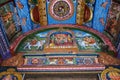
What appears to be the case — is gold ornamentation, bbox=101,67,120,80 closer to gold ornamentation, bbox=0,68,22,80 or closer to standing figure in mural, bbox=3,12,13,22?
A: gold ornamentation, bbox=0,68,22,80

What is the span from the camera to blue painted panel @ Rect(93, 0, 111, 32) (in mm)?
8158

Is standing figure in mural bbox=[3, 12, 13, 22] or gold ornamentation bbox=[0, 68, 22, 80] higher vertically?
standing figure in mural bbox=[3, 12, 13, 22]

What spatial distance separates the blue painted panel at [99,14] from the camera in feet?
26.8

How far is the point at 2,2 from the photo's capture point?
728cm

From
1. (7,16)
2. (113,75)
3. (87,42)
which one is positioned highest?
(7,16)

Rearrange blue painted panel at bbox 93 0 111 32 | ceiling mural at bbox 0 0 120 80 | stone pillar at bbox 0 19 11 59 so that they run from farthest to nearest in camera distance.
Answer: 1. blue painted panel at bbox 93 0 111 32
2. stone pillar at bbox 0 19 11 59
3. ceiling mural at bbox 0 0 120 80

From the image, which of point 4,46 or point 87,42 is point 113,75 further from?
point 4,46

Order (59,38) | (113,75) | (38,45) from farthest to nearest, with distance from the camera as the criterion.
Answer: (59,38) < (38,45) < (113,75)

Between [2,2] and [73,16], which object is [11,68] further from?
[73,16]

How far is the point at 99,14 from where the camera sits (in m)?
8.53

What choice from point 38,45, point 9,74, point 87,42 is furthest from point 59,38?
point 9,74

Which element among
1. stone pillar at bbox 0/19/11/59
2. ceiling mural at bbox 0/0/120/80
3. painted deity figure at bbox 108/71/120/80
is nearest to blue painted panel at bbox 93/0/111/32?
ceiling mural at bbox 0/0/120/80

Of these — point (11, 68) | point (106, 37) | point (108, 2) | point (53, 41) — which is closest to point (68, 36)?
point (53, 41)

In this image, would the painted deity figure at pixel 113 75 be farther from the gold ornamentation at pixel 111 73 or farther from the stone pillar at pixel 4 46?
the stone pillar at pixel 4 46
